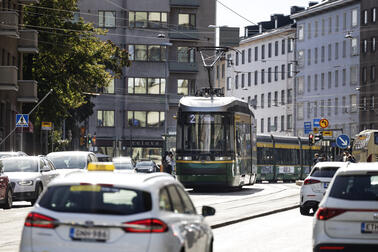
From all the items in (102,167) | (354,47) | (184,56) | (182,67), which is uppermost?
(354,47)

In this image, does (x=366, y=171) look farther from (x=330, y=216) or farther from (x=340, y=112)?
(x=340, y=112)

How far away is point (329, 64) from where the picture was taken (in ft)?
385

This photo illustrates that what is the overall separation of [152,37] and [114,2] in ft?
14.8

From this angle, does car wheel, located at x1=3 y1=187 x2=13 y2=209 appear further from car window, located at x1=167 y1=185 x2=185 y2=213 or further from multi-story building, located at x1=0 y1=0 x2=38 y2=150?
multi-story building, located at x1=0 y1=0 x2=38 y2=150

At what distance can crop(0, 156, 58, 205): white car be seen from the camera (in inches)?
1250

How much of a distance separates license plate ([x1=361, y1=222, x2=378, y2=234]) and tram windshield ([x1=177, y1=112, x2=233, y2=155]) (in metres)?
27.0

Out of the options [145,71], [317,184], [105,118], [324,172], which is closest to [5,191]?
[317,184]

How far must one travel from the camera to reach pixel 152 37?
9969cm

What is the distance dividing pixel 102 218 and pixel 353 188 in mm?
4487

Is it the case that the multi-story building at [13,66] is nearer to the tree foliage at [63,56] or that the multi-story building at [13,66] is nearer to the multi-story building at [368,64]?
the tree foliage at [63,56]

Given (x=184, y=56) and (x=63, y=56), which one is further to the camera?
(x=184, y=56)

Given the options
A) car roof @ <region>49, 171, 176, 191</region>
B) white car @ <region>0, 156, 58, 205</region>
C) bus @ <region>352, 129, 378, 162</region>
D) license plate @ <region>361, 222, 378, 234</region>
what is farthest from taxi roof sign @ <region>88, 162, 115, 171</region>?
bus @ <region>352, 129, 378, 162</region>

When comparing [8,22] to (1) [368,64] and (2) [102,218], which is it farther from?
(1) [368,64]

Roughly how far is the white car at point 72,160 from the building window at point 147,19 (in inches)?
2471
